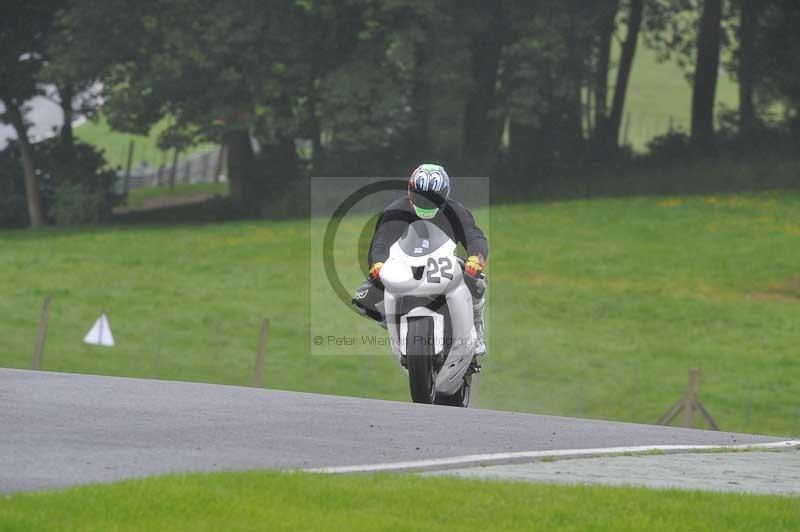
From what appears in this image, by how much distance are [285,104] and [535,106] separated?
25.6ft

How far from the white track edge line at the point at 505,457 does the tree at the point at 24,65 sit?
42830 mm

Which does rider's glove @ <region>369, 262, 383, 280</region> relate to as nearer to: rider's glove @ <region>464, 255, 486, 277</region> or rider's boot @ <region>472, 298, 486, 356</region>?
rider's glove @ <region>464, 255, 486, 277</region>

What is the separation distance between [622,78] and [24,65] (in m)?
20.4

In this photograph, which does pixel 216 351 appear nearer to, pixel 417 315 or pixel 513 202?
pixel 513 202

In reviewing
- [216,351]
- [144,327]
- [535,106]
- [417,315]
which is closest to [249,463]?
[417,315]

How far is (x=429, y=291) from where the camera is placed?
40.3 feet

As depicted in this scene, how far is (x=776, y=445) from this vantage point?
11188 mm

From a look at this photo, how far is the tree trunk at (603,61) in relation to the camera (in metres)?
49.8

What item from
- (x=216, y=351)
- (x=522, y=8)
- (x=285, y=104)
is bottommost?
(x=216, y=351)

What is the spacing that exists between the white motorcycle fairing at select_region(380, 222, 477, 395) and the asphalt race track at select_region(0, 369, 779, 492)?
2.25 feet

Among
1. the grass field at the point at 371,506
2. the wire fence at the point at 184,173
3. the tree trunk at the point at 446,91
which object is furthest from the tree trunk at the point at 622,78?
the grass field at the point at 371,506

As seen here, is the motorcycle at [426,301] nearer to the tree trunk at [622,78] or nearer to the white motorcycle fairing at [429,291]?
the white motorcycle fairing at [429,291]

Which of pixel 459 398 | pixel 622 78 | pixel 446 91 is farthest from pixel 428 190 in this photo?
pixel 622 78

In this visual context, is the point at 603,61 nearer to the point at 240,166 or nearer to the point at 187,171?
the point at 240,166
